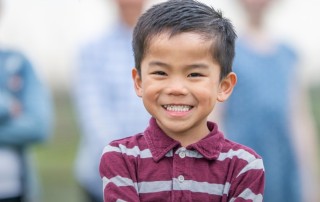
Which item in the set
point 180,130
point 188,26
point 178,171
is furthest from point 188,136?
point 188,26

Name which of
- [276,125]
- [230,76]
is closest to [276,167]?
[276,125]

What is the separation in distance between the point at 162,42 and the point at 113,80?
285cm

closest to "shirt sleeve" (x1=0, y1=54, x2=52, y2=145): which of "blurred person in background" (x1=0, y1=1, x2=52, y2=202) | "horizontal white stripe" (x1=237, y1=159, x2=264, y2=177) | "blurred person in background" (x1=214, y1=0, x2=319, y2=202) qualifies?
"blurred person in background" (x1=0, y1=1, x2=52, y2=202)

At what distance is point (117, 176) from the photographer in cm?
388

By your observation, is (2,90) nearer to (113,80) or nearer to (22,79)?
(22,79)

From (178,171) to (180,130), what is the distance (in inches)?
5.9

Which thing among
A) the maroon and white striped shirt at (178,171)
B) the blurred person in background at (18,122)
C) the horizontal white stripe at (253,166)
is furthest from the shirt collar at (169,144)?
the blurred person in background at (18,122)

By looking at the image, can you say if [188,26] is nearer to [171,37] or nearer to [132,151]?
[171,37]

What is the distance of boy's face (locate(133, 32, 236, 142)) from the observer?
12.6ft

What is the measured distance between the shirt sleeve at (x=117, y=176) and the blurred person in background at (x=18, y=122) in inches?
88.8

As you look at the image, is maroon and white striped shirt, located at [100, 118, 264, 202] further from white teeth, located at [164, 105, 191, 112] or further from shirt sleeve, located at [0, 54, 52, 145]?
shirt sleeve, located at [0, 54, 52, 145]

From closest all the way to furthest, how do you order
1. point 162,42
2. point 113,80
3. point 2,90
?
point 162,42 → point 2,90 → point 113,80

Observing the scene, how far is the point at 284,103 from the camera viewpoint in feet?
23.0

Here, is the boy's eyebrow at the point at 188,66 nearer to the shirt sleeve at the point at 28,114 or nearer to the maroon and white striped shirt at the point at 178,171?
the maroon and white striped shirt at the point at 178,171
